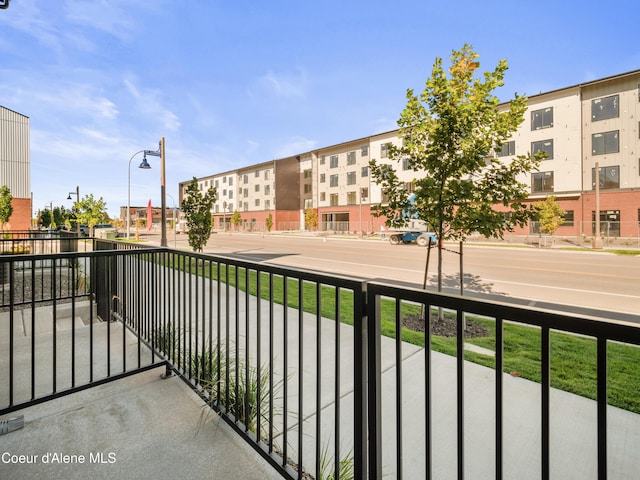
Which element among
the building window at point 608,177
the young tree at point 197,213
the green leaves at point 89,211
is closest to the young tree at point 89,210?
the green leaves at point 89,211

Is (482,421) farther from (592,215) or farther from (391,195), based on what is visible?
(592,215)

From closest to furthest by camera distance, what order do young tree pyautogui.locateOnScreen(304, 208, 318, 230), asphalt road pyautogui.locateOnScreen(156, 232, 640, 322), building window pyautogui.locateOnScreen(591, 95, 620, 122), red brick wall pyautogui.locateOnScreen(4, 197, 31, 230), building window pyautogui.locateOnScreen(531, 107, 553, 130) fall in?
asphalt road pyautogui.locateOnScreen(156, 232, 640, 322) → building window pyautogui.locateOnScreen(591, 95, 620, 122) → red brick wall pyautogui.locateOnScreen(4, 197, 31, 230) → building window pyautogui.locateOnScreen(531, 107, 553, 130) → young tree pyautogui.locateOnScreen(304, 208, 318, 230)

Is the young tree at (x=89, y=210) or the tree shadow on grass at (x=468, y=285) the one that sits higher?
the young tree at (x=89, y=210)

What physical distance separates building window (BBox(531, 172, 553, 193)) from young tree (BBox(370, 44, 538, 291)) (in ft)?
108

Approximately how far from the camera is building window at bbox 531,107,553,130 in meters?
32.9

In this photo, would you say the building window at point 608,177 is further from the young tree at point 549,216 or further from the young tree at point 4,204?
the young tree at point 4,204

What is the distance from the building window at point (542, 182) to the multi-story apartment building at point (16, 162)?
4912 cm

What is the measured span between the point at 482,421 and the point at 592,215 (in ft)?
120

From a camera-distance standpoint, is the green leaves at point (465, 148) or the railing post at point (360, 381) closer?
the railing post at point (360, 381)

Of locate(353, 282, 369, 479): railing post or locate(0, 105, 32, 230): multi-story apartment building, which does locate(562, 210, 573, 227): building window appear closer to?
locate(353, 282, 369, 479): railing post

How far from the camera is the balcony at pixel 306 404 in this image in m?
1.64

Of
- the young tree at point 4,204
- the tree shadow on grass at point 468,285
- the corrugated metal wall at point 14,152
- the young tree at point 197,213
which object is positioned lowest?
the tree shadow on grass at point 468,285

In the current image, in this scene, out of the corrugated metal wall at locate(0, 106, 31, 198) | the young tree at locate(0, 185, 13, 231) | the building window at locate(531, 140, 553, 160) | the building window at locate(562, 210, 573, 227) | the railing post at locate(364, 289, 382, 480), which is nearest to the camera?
the railing post at locate(364, 289, 382, 480)

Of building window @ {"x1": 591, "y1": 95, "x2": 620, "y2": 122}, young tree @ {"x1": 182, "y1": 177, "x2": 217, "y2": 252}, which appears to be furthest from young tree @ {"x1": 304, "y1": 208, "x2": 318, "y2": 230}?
young tree @ {"x1": 182, "y1": 177, "x2": 217, "y2": 252}
